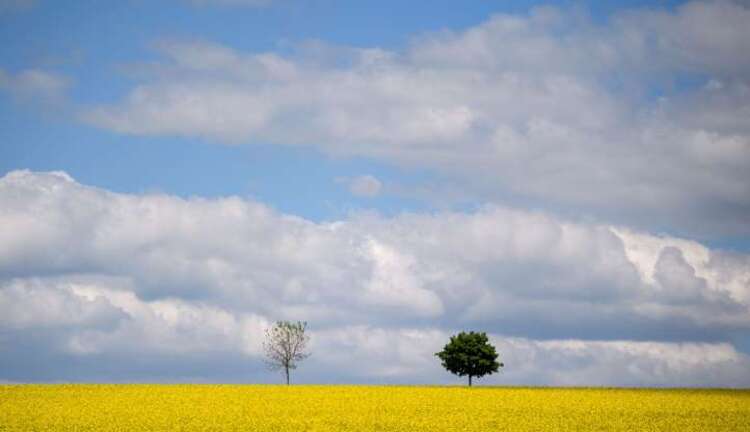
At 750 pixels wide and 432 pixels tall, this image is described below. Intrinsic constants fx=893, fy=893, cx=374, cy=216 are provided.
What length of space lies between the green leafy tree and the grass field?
12.5 m

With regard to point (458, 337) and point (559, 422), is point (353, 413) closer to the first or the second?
point (559, 422)

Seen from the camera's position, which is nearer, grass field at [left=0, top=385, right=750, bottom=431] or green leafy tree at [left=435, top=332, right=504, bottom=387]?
grass field at [left=0, top=385, right=750, bottom=431]

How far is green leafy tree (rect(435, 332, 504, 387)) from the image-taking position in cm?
10256

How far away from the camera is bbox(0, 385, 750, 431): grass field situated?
2195 inches

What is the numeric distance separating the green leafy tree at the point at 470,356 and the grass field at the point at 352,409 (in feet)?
41.1

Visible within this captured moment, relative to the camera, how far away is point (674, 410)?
69.8 meters

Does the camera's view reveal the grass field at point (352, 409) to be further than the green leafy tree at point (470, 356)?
No

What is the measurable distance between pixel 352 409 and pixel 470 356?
126 ft

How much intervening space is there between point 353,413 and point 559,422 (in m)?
14.3

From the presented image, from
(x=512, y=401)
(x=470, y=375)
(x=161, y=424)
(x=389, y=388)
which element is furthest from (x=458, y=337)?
(x=161, y=424)

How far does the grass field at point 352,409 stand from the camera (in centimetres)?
5575

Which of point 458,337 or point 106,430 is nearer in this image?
point 106,430

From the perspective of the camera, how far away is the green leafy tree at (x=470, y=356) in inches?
4038

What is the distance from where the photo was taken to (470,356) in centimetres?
10269
